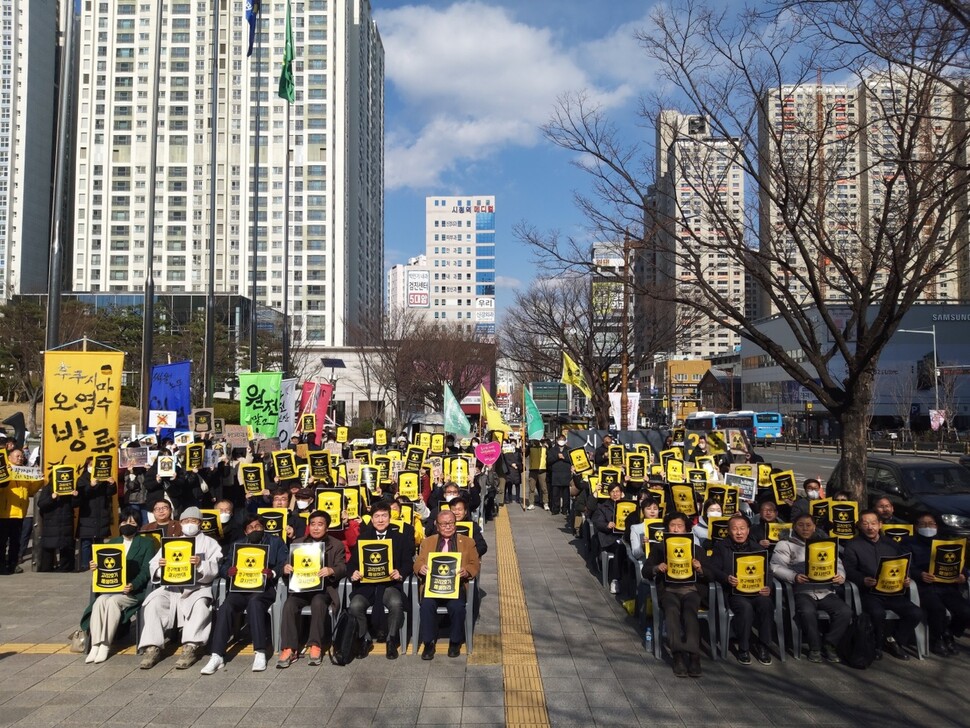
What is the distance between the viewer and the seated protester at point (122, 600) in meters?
7.43

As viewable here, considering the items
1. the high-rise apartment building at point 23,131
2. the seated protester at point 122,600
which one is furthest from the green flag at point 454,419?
the high-rise apartment building at point 23,131

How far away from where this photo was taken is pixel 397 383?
155ft

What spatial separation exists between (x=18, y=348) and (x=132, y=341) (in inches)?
374

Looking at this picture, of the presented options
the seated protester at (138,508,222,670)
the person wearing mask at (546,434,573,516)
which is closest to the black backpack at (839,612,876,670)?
the seated protester at (138,508,222,670)

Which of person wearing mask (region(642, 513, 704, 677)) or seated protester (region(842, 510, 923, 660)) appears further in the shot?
seated protester (region(842, 510, 923, 660))

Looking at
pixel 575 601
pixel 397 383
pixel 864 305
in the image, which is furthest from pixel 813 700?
pixel 397 383

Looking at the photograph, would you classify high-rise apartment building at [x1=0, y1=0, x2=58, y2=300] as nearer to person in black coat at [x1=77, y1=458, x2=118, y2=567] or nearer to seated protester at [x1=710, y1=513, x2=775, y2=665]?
person in black coat at [x1=77, y1=458, x2=118, y2=567]

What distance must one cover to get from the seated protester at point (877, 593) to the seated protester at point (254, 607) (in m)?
5.68

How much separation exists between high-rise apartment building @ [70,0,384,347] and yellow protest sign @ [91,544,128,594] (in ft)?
281

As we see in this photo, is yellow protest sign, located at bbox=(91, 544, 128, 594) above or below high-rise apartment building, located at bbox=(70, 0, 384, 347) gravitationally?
below

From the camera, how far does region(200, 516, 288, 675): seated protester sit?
723 centimetres

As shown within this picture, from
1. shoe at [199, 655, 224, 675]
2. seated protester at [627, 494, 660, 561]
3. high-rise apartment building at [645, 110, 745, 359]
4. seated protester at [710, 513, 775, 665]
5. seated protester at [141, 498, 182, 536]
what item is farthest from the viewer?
high-rise apartment building at [645, 110, 745, 359]

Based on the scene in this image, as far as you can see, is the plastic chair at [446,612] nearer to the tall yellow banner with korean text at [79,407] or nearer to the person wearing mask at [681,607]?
the person wearing mask at [681,607]

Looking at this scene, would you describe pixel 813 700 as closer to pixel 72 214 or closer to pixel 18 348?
pixel 18 348
